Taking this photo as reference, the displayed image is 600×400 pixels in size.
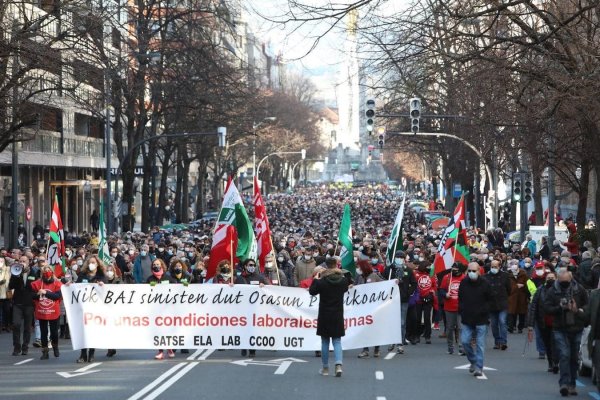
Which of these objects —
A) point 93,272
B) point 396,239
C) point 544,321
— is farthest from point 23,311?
point 544,321

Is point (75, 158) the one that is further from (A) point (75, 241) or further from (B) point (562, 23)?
(B) point (562, 23)

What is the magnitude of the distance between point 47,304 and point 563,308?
322 inches

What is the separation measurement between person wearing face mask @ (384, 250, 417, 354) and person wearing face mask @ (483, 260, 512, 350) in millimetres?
1275

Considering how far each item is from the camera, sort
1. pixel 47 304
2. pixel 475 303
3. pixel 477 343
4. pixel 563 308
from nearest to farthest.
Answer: pixel 563 308
pixel 477 343
pixel 475 303
pixel 47 304

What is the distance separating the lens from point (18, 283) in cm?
2181

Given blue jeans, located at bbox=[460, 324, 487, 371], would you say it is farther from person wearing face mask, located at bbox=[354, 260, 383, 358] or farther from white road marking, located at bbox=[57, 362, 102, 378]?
white road marking, located at bbox=[57, 362, 102, 378]

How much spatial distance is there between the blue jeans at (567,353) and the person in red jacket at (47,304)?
790 cm

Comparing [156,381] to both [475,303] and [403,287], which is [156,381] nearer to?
[475,303]

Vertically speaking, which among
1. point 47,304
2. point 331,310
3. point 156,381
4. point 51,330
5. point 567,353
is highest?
point 331,310

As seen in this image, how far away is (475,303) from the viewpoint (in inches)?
696

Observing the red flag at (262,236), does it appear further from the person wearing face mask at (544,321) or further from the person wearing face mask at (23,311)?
the person wearing face mask at (544,321)

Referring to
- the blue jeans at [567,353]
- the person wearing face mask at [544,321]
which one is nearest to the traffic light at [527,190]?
the person wearing face mask at [544,321]

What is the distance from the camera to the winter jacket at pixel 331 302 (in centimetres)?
1731

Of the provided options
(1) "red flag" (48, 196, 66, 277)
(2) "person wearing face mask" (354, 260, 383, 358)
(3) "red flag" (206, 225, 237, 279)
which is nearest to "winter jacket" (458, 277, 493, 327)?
(2) "person wearing face mask" (354, 260, 383, 358)
